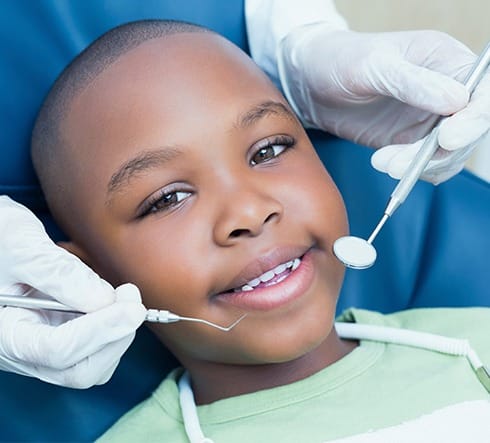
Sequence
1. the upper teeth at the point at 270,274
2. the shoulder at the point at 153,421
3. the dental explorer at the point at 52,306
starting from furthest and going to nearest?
the shoulder at the point at 153,421 < the upper teeth at the point at 270,274 < the dental explorer at the point at 52,306

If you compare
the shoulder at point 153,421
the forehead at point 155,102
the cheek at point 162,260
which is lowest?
the shoulder at point 153,421

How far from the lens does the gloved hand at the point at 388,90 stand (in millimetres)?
1107

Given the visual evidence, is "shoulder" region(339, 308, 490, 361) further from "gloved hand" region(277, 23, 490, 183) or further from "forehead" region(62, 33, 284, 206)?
"forehead" region(62, 33, 284, 206)

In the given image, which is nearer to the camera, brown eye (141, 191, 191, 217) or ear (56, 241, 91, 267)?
brown eye (141, 191, 191, 217)

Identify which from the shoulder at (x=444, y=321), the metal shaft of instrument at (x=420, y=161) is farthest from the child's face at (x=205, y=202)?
the shoulder at (x=444, y=321)

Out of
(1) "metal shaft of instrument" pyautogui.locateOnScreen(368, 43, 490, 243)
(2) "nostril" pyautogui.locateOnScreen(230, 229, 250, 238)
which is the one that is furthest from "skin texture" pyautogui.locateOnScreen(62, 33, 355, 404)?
(1) "metal shaft of instrument" pyautogui.locateOnScreen(368, 43, 490, 243)

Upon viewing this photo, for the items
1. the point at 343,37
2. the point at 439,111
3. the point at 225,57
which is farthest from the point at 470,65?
the point at 225,57

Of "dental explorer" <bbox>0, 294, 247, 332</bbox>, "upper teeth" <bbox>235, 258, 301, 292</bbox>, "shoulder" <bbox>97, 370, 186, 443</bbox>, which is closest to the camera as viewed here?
"dental explorer" <bbox>0, 294, 247, 332</bbox>

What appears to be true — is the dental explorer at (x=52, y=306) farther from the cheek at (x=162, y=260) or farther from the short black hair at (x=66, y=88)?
the short black hair at (x=66, y=88)

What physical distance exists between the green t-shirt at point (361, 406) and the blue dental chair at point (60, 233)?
0.10m

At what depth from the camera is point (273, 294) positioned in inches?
42.1

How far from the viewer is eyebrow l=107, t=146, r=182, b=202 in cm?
109

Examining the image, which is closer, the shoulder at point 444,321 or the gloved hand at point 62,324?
the gloved hand at point 62,324

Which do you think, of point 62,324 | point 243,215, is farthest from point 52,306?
point 243,215
